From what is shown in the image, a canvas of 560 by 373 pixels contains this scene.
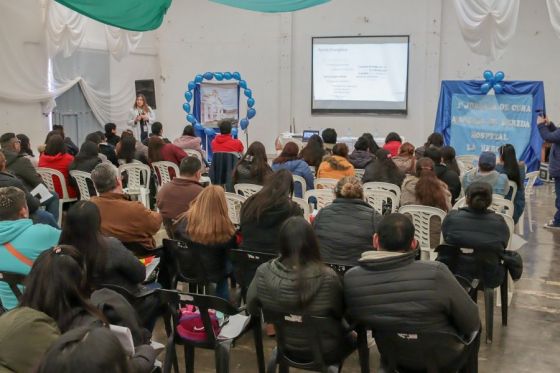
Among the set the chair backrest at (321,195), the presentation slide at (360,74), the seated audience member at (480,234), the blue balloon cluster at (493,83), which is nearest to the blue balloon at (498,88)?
the blue balloon cluster at (493,83)

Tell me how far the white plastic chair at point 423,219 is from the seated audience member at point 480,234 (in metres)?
0.56

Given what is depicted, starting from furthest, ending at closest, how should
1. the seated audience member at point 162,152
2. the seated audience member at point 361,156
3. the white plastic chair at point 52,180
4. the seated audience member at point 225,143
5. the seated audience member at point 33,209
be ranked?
the seated audience member at point 225,143
the seated audience member at point 162,152
the seated audience member at point 361,156
the white plastic chair at point 52,180
the seated audience member at point 33,209

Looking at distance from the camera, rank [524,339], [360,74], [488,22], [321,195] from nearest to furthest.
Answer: [524,339] → [321,195] → [488,22] → [360,74]

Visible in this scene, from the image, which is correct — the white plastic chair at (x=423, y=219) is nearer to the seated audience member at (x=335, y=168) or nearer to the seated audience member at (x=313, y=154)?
the seated audience member at (x=335, y=168)

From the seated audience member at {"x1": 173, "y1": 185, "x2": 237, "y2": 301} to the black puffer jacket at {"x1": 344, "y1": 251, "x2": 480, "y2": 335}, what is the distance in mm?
1496

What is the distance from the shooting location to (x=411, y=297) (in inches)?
108

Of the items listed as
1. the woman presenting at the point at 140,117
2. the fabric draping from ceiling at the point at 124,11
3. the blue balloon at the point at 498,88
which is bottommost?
the woman presenting at the point at 140,117

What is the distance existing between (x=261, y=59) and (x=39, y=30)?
5.23 meters

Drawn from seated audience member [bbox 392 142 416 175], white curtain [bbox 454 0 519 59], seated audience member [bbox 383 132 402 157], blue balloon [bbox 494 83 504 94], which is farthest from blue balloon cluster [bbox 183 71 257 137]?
seated audience member [bbox 392 142 416 175]

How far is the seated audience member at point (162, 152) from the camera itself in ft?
26.0

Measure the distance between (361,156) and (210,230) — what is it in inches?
143

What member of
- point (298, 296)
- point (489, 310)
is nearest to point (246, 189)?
point (489, 310)

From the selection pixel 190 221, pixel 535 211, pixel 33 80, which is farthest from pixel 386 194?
pixel 33 80

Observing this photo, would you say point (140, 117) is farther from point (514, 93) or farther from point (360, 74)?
point (514, 93)
